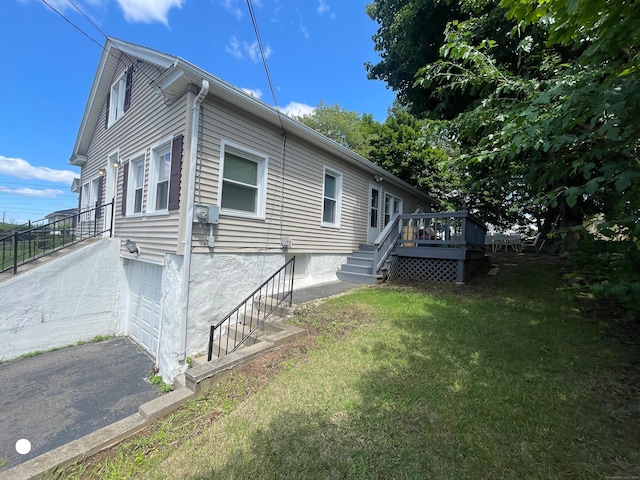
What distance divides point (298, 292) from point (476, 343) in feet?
13.0

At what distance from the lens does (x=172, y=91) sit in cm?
500

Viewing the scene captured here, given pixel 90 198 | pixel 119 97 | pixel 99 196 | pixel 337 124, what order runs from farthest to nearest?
pixel 337 124 < pixel 90 198 < pixel 99 196 < pixel 119 97

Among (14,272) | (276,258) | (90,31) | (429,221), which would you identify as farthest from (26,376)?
(429,221)

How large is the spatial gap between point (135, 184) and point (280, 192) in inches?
142

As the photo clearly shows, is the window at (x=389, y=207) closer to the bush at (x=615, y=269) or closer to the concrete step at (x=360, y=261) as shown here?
the concrete step at (x=360, y=261)

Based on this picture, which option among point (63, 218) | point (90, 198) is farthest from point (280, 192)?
point (90, 198)

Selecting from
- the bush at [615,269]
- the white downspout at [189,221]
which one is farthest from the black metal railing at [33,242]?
the bush at [615,269]

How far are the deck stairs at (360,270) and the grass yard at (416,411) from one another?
3192mm

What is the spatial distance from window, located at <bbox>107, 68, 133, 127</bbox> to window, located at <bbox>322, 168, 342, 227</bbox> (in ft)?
18.3

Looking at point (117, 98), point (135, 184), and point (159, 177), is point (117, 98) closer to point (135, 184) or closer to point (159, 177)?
point (135, 184)

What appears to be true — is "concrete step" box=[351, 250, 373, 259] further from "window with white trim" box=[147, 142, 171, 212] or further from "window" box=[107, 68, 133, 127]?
"window" box=[107, 68, 133, 127]

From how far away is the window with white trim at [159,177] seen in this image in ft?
18.4

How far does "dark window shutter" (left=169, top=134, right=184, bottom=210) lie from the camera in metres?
4.83

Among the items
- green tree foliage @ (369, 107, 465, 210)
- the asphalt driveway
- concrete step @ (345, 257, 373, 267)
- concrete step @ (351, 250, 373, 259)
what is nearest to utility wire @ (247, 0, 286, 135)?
concrete step @ (345, 257, 373, 267)
